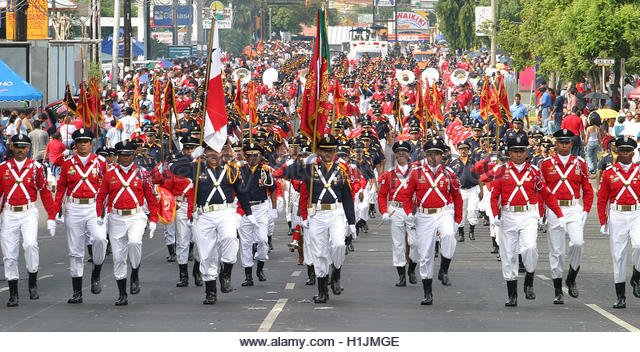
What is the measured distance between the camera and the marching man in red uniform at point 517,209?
18094 mm

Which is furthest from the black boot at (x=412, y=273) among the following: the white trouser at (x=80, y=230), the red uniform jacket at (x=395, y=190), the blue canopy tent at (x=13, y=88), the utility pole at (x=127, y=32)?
the utility pole at (x=127, y=32)

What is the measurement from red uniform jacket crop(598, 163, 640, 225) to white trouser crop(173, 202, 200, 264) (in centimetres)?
548

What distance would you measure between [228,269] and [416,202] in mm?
2461

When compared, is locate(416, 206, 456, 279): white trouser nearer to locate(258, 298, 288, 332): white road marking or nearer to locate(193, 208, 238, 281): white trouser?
locate(258, 298, 288, 332): white road marking

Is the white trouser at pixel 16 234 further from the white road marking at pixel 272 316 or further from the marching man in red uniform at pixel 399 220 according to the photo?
the marching man in red uniform at pixel 399 220

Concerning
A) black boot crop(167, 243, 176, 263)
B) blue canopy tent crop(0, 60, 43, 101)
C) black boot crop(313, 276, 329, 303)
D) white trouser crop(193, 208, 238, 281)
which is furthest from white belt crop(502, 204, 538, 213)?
blue canopy tent crop(0, 60, 43, 101)

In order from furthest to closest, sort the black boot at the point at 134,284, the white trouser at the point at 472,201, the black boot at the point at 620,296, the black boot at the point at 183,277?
1. the white trouser at the point at 472,201
2. the black boot at the point at 183,277
3. the black boot at the point at 134,284
4. the black boot at the point at 620,296

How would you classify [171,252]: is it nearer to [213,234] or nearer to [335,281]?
[335,281]

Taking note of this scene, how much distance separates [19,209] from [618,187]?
23.3 feet

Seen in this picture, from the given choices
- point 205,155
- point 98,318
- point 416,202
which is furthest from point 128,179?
point 416,202

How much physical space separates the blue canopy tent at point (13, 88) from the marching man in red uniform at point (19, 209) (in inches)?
749

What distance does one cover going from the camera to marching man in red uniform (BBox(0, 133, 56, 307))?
18.5 meters

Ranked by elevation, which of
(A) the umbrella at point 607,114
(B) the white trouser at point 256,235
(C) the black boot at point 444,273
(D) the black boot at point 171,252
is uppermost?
(A) the umbrella at point 607,114

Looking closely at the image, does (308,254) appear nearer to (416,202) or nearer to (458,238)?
(416,202)
